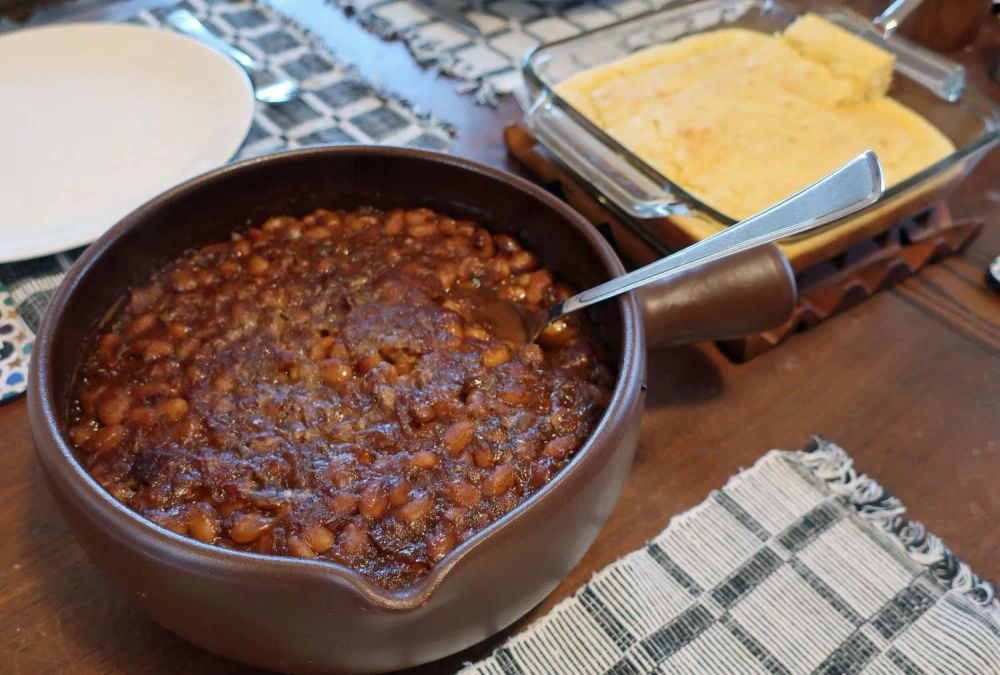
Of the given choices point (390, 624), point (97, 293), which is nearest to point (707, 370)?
point (390, 624)

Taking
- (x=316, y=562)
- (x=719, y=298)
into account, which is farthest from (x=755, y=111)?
(x=316, y=562)

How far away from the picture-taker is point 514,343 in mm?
847

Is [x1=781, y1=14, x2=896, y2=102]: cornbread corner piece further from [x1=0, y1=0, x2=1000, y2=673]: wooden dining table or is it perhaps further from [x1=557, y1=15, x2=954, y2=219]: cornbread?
[x1=0, y1=0, x2=1000, y2=673]: wooden dining table

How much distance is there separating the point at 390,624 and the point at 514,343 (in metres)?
0.36

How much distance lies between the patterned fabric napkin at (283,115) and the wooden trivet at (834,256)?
28cm

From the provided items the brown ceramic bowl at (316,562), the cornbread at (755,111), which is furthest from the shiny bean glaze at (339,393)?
the cornbread at (755,111)

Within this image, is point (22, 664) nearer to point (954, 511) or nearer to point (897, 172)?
point (954, 511)

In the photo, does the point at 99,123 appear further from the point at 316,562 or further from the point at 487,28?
the point at 316,562

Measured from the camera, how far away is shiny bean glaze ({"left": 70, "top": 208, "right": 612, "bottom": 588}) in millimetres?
677

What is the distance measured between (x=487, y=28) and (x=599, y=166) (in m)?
0.65

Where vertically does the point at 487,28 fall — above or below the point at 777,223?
below

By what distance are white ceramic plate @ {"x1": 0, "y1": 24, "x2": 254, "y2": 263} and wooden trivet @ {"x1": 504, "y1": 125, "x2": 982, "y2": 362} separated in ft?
1.70

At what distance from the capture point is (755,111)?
1.23 metres

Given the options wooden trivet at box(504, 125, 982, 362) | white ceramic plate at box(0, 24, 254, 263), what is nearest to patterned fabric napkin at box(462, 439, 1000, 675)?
wooden trivet at box(504, 125, 982, 362)
